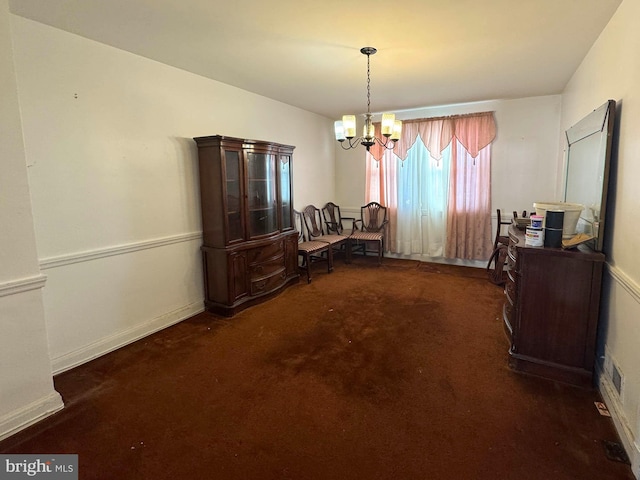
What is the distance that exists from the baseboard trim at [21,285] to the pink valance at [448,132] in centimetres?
479

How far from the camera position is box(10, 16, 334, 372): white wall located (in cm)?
239

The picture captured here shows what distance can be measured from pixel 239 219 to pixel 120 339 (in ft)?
4.95

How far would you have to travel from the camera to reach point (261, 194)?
3.85 m

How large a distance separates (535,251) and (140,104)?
3302 mm

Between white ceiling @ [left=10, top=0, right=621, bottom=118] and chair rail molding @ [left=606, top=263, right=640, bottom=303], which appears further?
white ceiling @ [left=10, top=0, right=621, bottom=118]

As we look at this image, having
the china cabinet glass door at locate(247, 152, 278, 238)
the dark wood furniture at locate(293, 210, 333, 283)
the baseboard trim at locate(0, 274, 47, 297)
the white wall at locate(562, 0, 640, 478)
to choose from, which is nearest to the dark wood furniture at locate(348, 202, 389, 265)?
the dark wood furniture at locate(293, 210, 333, 283)

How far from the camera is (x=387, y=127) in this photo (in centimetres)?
318

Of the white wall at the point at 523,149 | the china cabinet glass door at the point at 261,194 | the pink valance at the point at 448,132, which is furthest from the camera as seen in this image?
the pink valance at the point at 448,132

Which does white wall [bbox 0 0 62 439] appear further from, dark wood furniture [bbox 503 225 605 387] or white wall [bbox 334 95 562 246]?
white wall [bbox 334 95 562 246]

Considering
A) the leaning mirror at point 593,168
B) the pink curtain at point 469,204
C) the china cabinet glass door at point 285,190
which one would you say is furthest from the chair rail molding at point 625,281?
the china cabinet glass door at point 285,190

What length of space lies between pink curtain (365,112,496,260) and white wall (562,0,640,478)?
2.47 metres

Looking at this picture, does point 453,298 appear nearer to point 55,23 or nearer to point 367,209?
point 367,209

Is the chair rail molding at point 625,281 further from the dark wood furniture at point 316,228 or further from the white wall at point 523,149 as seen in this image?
the dark wood furniture at point 316,228

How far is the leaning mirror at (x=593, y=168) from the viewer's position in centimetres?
217
